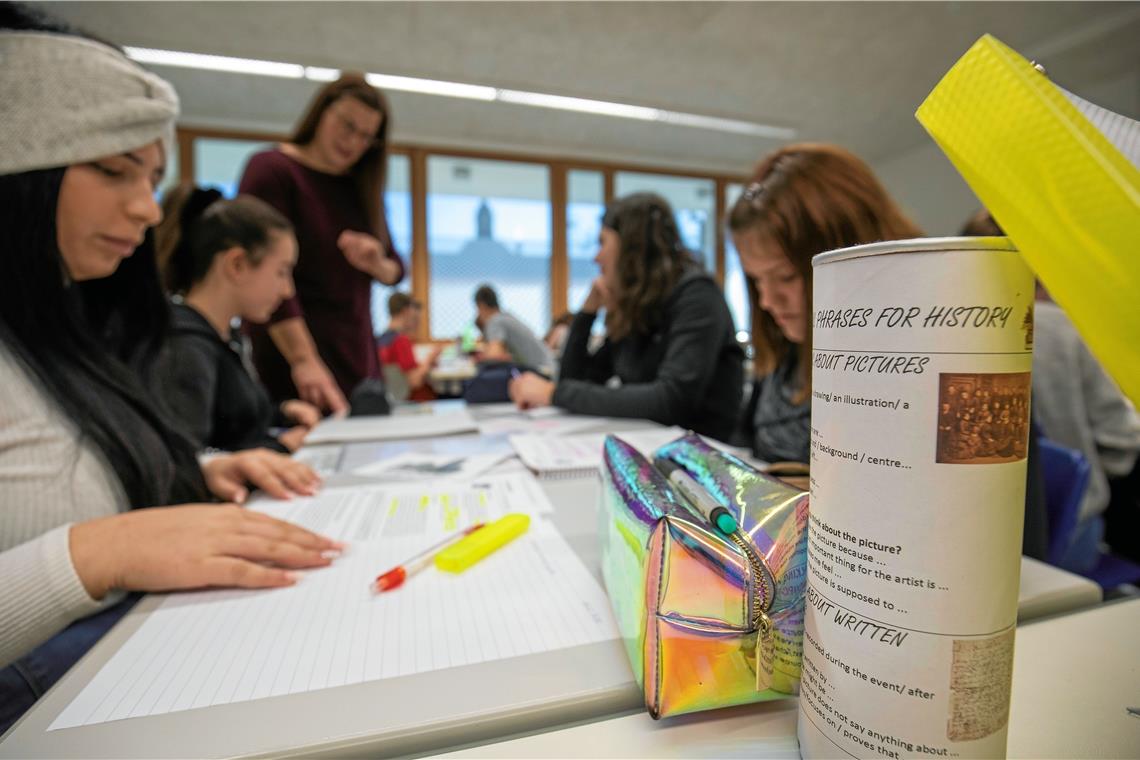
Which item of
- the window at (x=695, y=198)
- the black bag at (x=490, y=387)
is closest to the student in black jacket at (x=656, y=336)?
the black bag at (x=490, y=387)

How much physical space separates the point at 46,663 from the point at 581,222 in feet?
18.3

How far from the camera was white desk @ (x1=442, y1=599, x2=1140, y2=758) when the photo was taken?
0.85ft

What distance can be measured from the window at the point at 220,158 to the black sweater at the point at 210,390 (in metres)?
4.21

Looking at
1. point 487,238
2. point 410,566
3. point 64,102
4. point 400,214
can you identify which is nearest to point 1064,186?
point 410,566

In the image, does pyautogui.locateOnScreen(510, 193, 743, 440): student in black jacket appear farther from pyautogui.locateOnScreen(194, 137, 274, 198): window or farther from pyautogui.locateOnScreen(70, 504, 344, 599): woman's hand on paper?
pyautogui.locateOnScreen(194, 137, 274, 198): window

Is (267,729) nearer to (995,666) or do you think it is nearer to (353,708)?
(353,708)

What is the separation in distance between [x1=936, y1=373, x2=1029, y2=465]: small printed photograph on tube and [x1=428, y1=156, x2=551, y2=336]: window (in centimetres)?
507

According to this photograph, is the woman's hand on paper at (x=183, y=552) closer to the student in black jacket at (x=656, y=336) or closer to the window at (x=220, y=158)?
the student in black jacket at (x=656, y=336)

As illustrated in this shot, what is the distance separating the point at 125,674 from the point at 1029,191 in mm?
504

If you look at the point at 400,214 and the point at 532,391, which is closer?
the point at 532,391

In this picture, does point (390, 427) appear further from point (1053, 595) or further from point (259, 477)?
point (1053, 595)

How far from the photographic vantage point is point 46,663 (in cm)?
44

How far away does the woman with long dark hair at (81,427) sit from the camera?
1.41 ft

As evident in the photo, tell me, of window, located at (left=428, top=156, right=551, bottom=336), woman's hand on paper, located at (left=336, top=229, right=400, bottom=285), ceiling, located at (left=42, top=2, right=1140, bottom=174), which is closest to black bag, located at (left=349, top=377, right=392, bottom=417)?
woman's hand on paper, located at (left=336, top=229, right=400, bottom=285)
